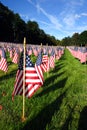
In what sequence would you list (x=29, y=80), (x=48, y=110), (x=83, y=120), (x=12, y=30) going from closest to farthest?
(x=29, y=80), (x=83, y=120), (x=48, y=110), (x=12, y=30)

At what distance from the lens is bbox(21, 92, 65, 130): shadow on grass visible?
7348mm

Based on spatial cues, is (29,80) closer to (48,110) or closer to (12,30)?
(48,110)

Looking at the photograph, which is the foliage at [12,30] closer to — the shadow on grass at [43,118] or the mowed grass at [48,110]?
the mowed grass at [48,110]

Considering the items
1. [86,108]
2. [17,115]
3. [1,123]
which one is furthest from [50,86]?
[1,123]

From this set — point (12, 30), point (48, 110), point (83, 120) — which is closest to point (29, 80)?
point (48, 110)

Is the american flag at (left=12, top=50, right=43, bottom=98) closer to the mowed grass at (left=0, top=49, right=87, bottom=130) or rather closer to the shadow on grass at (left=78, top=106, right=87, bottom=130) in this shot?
the mowed grass at (left=0, top=49, right=87, bottom=130)

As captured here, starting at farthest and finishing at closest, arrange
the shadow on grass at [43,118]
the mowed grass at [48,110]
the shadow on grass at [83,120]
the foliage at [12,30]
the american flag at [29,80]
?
the foliage at [12,30]
the american flag at [29,80]
the shadow on grass at [83,120]
the mowed grass at [48,110]
the shadow on grass at [43,118]

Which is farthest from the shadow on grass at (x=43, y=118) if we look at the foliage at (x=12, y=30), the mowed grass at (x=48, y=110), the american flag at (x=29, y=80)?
the foliage at (x=12, y=30)

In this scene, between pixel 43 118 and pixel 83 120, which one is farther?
pixel 83 120

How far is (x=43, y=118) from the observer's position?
805 centimetres

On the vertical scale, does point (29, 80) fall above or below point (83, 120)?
above

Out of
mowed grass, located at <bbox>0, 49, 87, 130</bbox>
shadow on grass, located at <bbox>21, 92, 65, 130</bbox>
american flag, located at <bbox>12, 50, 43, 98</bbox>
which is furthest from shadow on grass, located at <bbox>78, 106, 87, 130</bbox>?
american flag, located at <bbox>12, 50, 43, 98</bbox>

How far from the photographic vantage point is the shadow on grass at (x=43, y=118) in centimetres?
735

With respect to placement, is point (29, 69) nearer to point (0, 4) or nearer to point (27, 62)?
point (27, 62)
